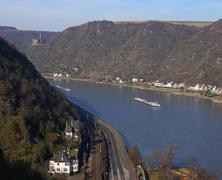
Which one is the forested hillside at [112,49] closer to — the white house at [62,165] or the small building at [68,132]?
the small building at [68,132]

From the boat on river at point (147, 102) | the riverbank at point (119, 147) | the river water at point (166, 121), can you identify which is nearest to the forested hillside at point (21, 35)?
the river water at point (166, 121)

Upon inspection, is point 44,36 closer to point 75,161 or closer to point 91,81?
point 91,81

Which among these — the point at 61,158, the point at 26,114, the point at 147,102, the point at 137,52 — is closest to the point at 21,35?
the point at 137,52

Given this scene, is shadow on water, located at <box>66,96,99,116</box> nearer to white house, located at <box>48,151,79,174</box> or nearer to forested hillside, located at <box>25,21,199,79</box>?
white house, located at <box>48,151,79,174</box>

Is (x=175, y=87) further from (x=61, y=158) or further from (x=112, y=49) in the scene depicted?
(x=61, y=158)

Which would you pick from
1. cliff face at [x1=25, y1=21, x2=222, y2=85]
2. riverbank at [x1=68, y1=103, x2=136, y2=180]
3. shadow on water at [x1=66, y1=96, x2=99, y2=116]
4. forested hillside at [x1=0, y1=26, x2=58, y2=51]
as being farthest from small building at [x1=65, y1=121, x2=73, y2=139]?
forested hillside at [x1=0, y1=26, x2=58, y2=51]
